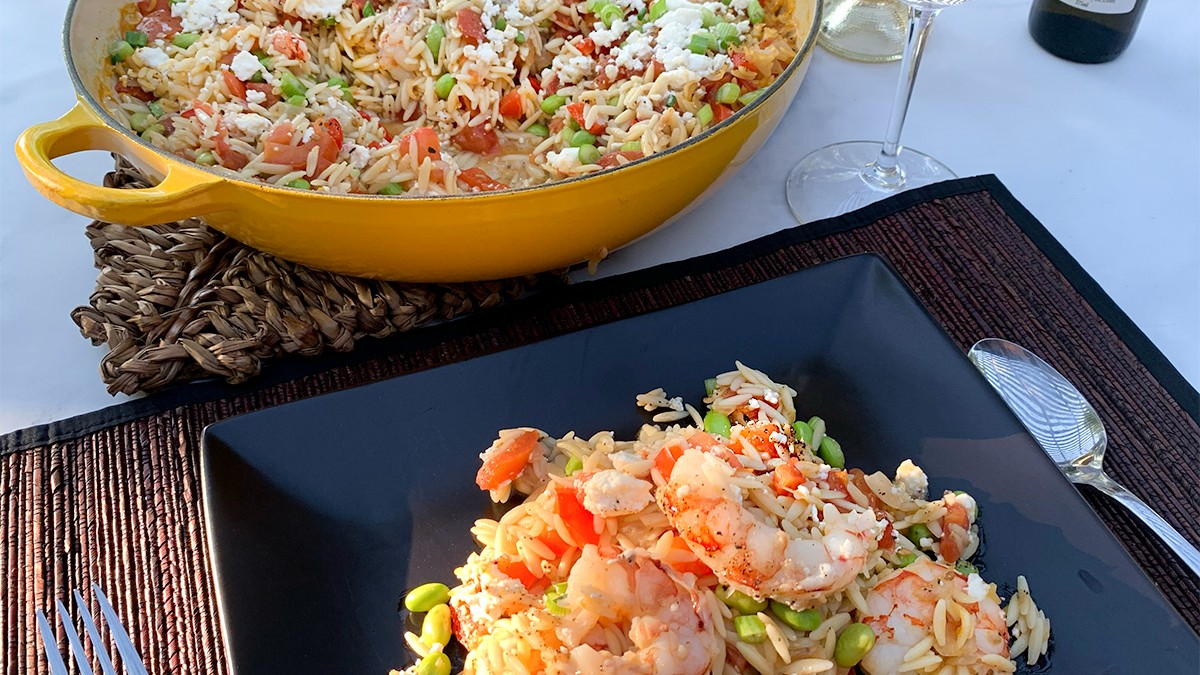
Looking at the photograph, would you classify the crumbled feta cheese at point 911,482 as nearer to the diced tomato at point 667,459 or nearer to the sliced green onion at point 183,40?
the diced tomato at point 667,459

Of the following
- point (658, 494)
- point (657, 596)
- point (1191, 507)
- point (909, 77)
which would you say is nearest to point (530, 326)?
point (658, 494)

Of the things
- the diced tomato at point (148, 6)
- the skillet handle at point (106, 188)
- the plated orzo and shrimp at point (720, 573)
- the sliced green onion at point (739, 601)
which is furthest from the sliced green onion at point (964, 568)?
the diced tomato at point (148, 6)

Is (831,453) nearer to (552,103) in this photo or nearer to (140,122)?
(552,103)

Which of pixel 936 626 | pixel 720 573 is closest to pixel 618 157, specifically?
pixel 720 573

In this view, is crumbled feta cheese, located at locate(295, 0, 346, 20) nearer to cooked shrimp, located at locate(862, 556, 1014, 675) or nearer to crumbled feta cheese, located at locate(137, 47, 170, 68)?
crumbled feta cheese, located at locate(137, 47, 170, 68)

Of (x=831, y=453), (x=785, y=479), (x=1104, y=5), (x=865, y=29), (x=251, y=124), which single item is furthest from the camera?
(x=865, y=29)

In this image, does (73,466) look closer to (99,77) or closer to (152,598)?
(152,598)

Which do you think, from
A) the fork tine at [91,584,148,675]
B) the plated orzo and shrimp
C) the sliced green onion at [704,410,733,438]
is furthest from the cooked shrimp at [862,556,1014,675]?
the fork tine at [91,584,148,675]
